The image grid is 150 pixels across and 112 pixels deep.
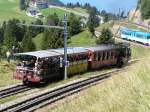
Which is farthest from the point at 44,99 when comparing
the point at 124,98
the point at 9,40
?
the point at 9,40

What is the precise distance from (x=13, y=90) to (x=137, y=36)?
7382cm

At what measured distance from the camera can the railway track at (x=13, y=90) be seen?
26.6 m

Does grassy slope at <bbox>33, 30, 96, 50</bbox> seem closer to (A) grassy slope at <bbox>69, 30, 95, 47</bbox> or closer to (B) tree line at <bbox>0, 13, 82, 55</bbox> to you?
(A) grassy slope at <bbox>69, 30, 95, 47</bbox>

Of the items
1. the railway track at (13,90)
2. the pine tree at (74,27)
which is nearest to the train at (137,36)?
the pine tree at (74,27)

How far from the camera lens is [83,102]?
13.4 m

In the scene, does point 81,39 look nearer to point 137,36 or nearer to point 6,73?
point 137,36

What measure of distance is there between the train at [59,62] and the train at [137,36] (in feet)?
155

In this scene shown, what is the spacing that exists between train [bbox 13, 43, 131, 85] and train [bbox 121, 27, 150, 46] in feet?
155

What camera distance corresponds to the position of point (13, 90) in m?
28.0

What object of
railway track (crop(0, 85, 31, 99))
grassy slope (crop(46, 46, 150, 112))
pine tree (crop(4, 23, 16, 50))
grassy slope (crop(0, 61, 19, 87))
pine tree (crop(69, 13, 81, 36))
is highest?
grassy slope (crop(46, 46, 150, 112))

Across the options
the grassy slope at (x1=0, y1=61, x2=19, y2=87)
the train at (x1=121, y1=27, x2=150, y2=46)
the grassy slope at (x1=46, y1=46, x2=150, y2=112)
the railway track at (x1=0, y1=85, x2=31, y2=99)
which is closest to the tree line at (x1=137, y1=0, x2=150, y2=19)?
the train at (x1=121, y1=27, x2=150, y2=46)

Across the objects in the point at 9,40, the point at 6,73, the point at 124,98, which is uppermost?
the point at 124,98

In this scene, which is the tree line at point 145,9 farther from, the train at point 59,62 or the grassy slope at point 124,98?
the grassy slope at point 124,98

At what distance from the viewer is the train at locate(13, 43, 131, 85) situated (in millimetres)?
30781
